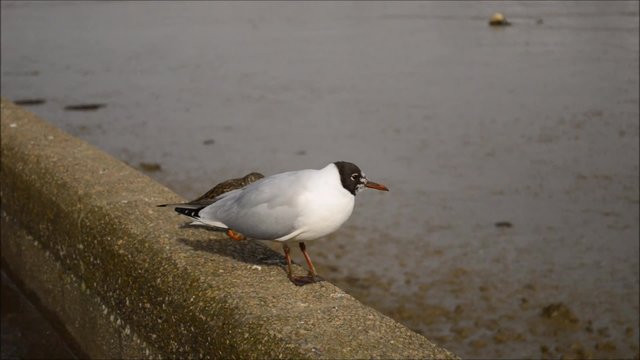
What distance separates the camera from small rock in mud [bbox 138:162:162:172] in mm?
11680

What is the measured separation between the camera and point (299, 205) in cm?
467

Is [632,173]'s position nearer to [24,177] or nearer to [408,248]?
[408,248]

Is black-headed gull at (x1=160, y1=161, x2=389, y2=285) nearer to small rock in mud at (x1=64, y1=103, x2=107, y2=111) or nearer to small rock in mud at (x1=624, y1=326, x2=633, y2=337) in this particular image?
small rock in mud at (x1=624, y1=326, x2=633, y2=337)

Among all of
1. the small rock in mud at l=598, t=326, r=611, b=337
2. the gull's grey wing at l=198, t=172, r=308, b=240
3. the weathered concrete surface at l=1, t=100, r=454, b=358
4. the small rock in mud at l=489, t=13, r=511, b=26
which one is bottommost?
the small rock in mud at l=489, t=13, r=511, b=26

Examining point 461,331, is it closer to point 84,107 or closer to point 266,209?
point 266,209

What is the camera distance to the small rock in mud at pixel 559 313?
24.5 ft

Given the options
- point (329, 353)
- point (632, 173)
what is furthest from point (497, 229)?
point (329, 353)

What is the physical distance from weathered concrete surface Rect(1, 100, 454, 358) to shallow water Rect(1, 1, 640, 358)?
7.62 feet

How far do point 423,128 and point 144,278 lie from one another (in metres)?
8.57

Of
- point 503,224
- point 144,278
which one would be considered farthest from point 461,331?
point 144,278

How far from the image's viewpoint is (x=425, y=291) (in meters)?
7.97

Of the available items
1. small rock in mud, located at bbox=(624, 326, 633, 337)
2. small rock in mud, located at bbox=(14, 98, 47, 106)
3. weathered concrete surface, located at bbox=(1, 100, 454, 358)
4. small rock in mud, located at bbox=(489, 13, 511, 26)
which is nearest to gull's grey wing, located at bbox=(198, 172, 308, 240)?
weathered concrete surface, located at bbox=(1, 100, 454, 358)

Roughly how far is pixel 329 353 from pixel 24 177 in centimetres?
369

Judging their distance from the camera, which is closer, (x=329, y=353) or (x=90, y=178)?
(x=329, y=353)
